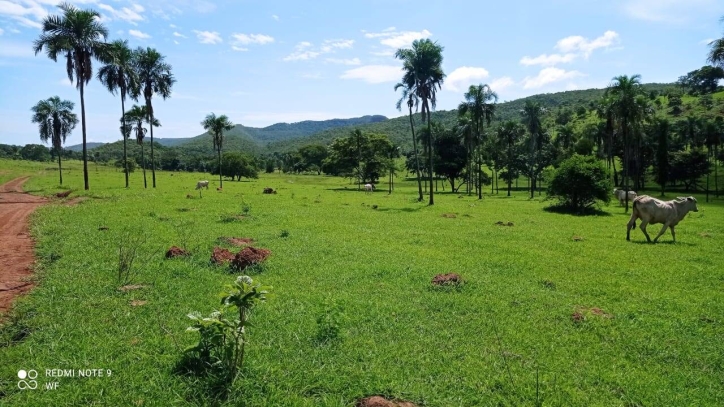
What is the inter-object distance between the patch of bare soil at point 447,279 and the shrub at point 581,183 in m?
29.7

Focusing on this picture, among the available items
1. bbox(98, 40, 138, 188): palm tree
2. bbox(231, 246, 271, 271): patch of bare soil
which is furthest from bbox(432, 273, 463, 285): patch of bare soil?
bbox(98, 40, 138, 188): palm tree

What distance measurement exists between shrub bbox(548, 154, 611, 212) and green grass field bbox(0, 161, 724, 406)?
66.0ft

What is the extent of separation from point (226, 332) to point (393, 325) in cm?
369

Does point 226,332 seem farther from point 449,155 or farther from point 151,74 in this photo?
point 449,155

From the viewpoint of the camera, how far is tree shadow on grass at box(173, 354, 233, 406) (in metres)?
5.61

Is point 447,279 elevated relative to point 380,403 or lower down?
elevated

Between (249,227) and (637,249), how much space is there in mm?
17883

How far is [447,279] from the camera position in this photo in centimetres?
1145

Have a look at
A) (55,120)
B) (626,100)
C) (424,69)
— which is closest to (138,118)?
(55,120)

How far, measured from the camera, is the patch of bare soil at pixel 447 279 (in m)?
11.3

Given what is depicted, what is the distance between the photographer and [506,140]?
233 ft

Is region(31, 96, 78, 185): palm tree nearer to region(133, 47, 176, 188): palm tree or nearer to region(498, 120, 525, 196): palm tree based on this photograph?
region(133, 47, 176, 188): palm tree

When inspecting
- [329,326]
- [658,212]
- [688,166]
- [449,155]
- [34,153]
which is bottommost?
[329,326]

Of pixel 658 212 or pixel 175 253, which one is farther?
pixel 658 212
